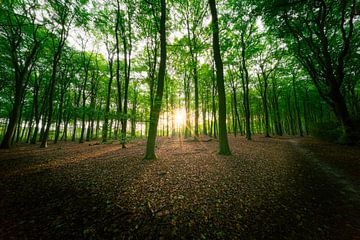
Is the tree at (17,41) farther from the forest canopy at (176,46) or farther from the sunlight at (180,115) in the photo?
the sunlight at (180,115)

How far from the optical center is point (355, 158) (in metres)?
6.82

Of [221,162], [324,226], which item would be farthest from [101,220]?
[221,162]

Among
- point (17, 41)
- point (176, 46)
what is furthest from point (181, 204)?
point (17, 41)

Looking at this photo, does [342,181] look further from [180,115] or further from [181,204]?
[180,115]

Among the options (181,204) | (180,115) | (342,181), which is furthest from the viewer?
(180,115)

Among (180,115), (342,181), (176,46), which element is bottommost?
(342,181)

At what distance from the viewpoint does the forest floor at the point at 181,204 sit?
2666mm

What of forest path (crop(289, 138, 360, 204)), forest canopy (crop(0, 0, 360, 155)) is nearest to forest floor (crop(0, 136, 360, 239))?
forest path (crop(289, 138, 360, 204))

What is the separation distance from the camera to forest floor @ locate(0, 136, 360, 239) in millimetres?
2666

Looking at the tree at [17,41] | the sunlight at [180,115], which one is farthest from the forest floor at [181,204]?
the sunlight at [180,115]

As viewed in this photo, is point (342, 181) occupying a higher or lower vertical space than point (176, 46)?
lower

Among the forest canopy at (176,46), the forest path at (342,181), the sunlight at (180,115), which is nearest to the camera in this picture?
the forest path at (342,181)

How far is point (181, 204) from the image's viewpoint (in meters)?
3.40

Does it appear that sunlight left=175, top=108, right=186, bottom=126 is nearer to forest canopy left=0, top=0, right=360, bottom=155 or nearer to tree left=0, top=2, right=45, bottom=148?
forest canopy left=0, top=0, right=360, bottom=155
